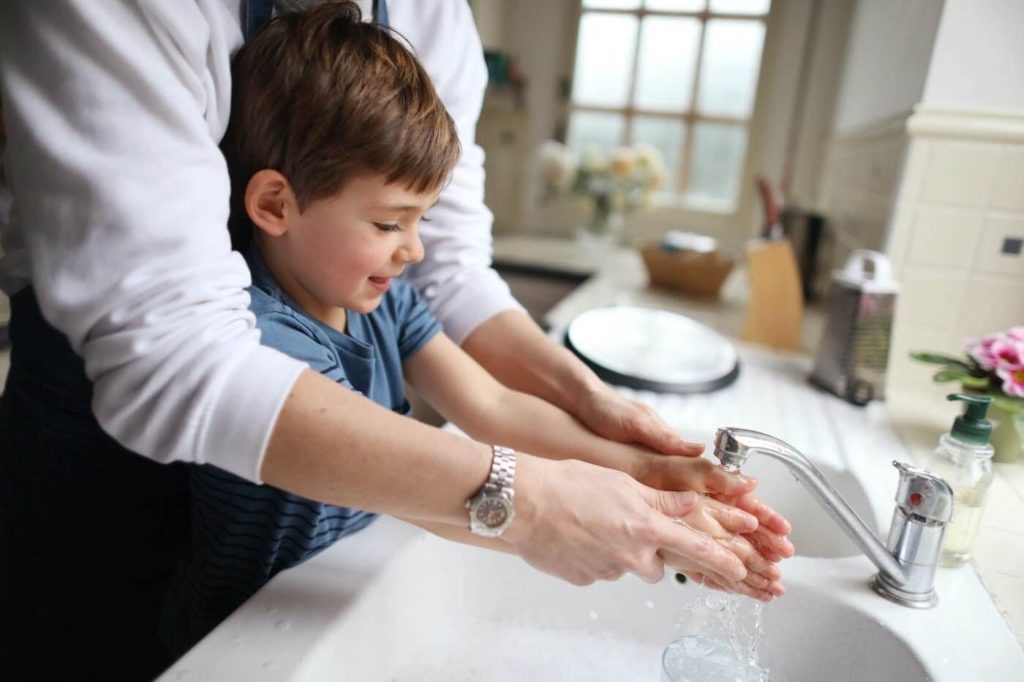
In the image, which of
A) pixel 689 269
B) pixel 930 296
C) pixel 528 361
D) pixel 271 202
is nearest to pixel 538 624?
pixel 528 361

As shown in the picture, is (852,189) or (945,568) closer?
(945,568)

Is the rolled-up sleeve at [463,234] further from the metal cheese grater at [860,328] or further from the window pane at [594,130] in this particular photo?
the window pane at [594,130]

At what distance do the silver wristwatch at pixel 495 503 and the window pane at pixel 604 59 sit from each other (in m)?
2.24

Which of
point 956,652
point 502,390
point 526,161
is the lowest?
point 956,652

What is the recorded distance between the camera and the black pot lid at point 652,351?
45.7 inches

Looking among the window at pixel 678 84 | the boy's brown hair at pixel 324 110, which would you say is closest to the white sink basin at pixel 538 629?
the boy's brown hair at pixel 324 110

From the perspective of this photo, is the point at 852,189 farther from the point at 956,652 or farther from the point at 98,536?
the point at 98,536

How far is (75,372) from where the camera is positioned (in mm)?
595

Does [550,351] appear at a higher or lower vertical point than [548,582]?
higher

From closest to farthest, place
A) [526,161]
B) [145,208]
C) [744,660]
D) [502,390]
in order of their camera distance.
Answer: [145,208] → [744,660] → [502,390] → [526,161]

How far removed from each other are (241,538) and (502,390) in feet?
1.13

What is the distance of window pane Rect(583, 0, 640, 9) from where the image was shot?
7.93ft

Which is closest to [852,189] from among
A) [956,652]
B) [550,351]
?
[550,351]

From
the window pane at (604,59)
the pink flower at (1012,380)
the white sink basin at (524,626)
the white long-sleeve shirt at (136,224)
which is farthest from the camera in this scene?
the window pane at (604,59)
